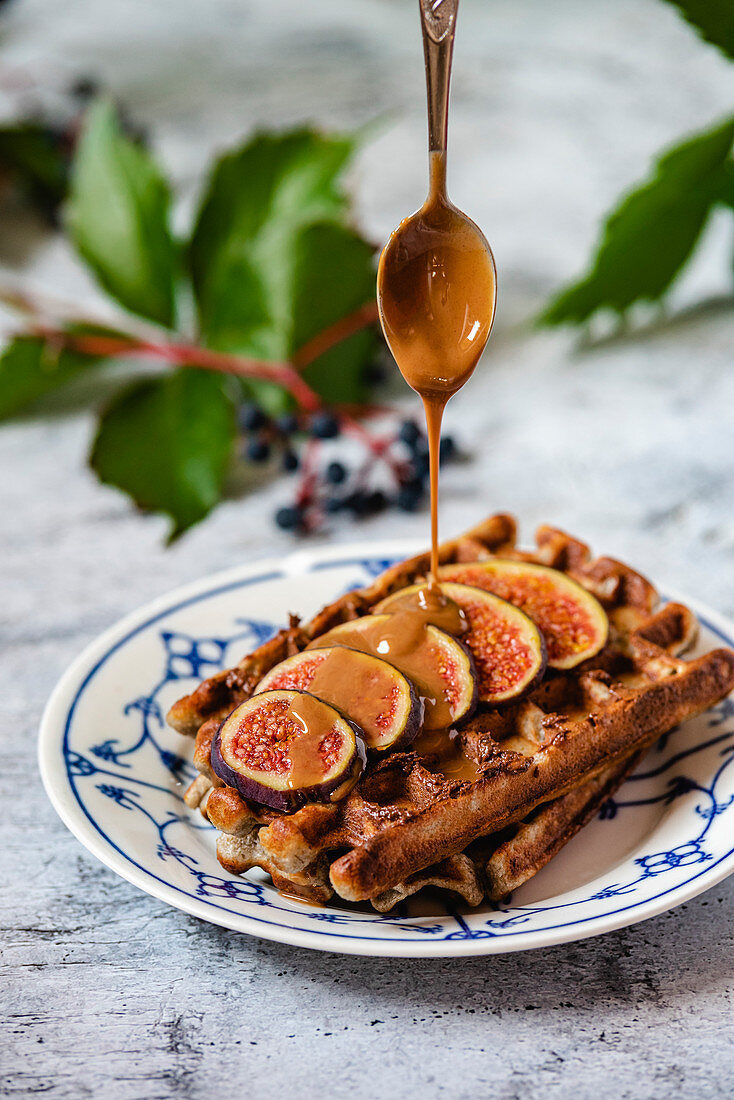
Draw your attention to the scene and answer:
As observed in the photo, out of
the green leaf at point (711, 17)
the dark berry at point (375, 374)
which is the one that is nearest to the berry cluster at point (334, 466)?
the dark berry at point (375, 374)

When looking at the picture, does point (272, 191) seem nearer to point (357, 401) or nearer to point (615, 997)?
point (357, 401)

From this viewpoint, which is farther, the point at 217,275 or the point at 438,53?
the point at 217,275

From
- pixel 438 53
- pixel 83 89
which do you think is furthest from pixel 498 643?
pixel 83 89

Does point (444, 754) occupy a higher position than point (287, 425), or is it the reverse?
point (444, 754)

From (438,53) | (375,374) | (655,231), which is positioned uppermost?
(438,53)

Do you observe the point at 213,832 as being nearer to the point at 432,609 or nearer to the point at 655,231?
the point at 432,609

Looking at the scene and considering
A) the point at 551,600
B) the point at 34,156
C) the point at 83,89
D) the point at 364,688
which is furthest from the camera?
the point at 83,89

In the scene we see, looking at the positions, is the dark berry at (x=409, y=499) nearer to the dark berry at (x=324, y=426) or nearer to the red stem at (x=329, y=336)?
the dark berry at (x=324, y=426)

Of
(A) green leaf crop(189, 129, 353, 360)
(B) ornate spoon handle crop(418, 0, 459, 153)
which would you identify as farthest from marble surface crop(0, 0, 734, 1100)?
(B) ornate spoon handle crop(418, 0, 459, 153)
